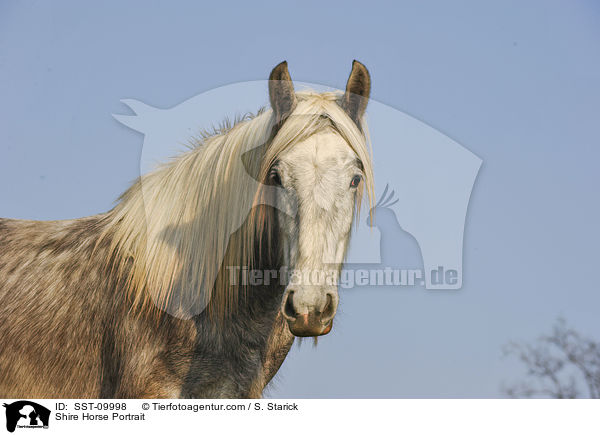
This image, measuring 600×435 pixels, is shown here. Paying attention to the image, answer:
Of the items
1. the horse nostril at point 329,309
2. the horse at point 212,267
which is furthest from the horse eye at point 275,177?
the horse nostril at point 329,309

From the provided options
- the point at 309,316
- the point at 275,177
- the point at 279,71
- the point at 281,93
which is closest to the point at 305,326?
the point at 309,316

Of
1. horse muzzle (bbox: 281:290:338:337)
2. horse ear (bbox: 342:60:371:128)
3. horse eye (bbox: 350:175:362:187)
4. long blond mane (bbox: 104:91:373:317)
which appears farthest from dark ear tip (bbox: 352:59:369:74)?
horse muzzle (bbox: 281:290:338:337)

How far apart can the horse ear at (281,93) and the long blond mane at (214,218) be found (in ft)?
0.23

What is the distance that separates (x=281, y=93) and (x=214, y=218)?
0.97 metres

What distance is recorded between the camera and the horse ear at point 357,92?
403 cm

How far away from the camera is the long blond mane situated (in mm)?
3908

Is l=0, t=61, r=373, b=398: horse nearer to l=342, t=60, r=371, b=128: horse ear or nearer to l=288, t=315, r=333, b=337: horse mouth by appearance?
l=342, t=60, r=371, b=128: horse ear

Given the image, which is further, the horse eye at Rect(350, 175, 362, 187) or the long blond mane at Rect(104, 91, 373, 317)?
the long blond mane at Rect(104, 91, 373, 317)

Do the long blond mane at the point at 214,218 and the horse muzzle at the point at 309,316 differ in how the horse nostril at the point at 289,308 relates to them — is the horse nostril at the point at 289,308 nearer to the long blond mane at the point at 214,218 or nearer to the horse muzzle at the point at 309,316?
the horse muzzle at the point at 309,316

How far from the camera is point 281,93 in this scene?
13.0ft
